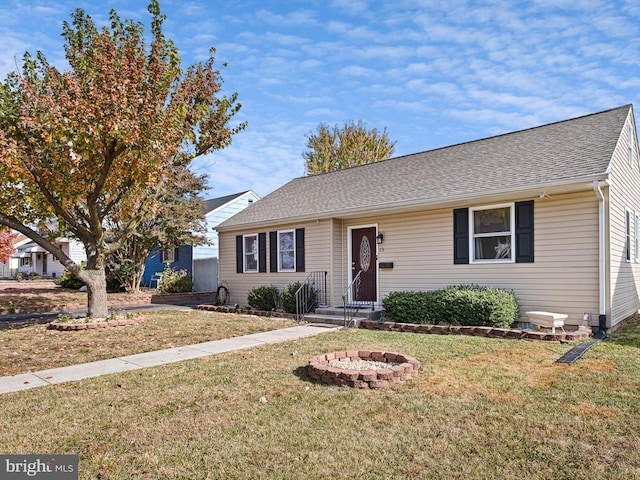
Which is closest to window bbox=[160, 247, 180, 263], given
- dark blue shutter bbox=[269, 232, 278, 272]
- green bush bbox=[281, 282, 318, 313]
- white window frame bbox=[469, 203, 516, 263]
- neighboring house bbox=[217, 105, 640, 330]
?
neighboring house bbox=[217, 105, 640, 330]

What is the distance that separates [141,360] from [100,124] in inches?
180

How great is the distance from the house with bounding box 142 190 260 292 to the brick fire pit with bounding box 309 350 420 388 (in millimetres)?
13900

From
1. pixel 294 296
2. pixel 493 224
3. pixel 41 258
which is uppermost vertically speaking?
pixel 493 224

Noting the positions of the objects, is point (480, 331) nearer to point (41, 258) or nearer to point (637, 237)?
point (637, 237)

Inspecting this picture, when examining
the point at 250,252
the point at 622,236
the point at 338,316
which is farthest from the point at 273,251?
the point at 622,236

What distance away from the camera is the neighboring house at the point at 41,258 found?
3021 cm

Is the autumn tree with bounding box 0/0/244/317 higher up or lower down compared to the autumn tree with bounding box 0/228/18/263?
higher up

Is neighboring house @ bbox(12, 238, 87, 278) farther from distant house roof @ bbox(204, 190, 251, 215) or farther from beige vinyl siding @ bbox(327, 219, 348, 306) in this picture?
beige vinyl siding @ bbox(327, 219, 348, 306)

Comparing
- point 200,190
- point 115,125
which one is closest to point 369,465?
point 115,125

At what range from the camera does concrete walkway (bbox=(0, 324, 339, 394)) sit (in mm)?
5377

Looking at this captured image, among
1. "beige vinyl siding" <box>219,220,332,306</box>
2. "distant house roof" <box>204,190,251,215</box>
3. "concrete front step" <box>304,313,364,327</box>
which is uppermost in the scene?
"distant house roof" <box>204,190,251,215</box>

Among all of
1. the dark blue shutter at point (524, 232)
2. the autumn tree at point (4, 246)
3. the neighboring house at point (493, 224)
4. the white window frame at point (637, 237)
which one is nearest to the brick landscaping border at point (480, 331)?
the neighboring house at point (493, 224)

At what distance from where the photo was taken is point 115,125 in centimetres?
812

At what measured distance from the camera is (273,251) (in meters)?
13.9
